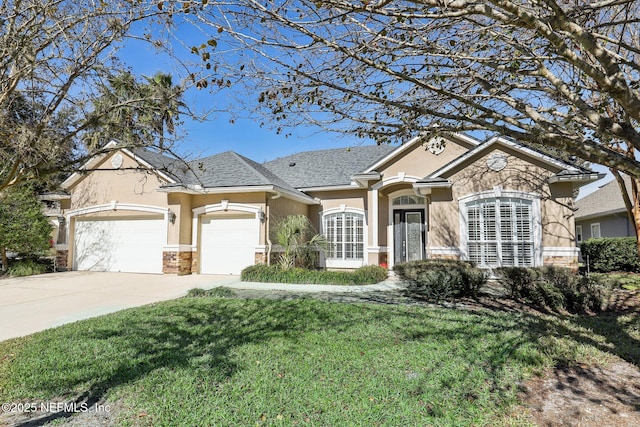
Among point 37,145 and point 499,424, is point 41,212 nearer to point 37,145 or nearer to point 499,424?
point 37,145

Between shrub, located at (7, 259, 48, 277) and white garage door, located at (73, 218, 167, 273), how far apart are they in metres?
1.23

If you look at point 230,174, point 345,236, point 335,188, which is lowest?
point 345,236

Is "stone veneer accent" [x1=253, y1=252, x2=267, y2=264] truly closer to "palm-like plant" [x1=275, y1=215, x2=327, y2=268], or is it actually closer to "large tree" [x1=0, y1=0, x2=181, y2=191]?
"palm-like plant" [x1=275, y1=215, x2=327, y2=268]

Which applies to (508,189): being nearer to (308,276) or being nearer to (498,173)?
(498,173)

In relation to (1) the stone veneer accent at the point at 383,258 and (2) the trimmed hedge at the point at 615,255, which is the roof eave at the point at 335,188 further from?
(2) the trimmed hedge at the point at 615,255

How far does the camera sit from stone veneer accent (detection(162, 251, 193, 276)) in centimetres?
1315

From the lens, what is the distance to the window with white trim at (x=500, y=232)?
10.9 m

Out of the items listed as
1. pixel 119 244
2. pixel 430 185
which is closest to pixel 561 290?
pixel 430 185

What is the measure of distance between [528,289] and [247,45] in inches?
312

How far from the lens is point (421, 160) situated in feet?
44.8

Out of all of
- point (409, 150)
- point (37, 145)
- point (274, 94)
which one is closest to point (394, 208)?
point (409, 150)

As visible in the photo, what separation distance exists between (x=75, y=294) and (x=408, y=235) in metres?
11.6

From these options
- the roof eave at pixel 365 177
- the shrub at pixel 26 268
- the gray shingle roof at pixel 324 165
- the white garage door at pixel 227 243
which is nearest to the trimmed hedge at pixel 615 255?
the roof eave at pixel 365 177

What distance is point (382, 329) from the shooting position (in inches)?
230
